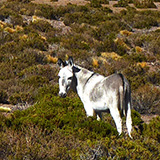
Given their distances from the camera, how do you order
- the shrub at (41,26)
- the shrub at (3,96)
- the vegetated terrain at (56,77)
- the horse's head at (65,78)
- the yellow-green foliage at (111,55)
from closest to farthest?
the vegetated terrain at (56,77) → the horse's head at (65,78) → the shrub at (3,96) → the yellow-green foliage at (111,55) → the shrub at (41,26)

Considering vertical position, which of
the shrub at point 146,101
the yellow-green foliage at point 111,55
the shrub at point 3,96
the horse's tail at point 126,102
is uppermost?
the horse's tail at point 126,102

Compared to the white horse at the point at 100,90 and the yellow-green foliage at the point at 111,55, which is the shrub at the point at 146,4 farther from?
the white horse at the point at 100,90

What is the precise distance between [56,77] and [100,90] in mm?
6840

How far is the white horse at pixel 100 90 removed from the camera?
4992 millimetres

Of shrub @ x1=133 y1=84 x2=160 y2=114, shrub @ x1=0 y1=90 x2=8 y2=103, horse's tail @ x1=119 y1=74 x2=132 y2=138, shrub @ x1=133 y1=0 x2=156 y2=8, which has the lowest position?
shrub @ x1=133 y1=0 x2=156 y2=8

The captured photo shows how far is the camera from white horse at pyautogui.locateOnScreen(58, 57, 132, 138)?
4992mm

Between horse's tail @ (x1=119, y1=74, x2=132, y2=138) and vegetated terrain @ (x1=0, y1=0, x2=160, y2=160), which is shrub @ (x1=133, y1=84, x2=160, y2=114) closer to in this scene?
vegetated terrain @ (x1=0, y1=0, x2=160, y2=160)

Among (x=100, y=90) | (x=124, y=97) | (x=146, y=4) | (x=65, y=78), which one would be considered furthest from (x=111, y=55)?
(x=146, y=4)

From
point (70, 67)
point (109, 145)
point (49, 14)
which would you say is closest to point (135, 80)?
point (70, 67)

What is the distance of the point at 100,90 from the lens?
205 inches

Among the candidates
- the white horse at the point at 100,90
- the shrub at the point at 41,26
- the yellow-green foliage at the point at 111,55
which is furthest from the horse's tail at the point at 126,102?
the shrub at the point at 41,26

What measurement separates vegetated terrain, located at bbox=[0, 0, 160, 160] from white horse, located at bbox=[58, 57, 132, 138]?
1.10 ft

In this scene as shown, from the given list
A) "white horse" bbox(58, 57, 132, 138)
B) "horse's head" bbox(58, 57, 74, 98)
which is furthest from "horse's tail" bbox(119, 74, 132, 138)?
"horse's head" bbox(58, 57, 74, 98)

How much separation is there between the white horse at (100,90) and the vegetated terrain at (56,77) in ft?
1.10
